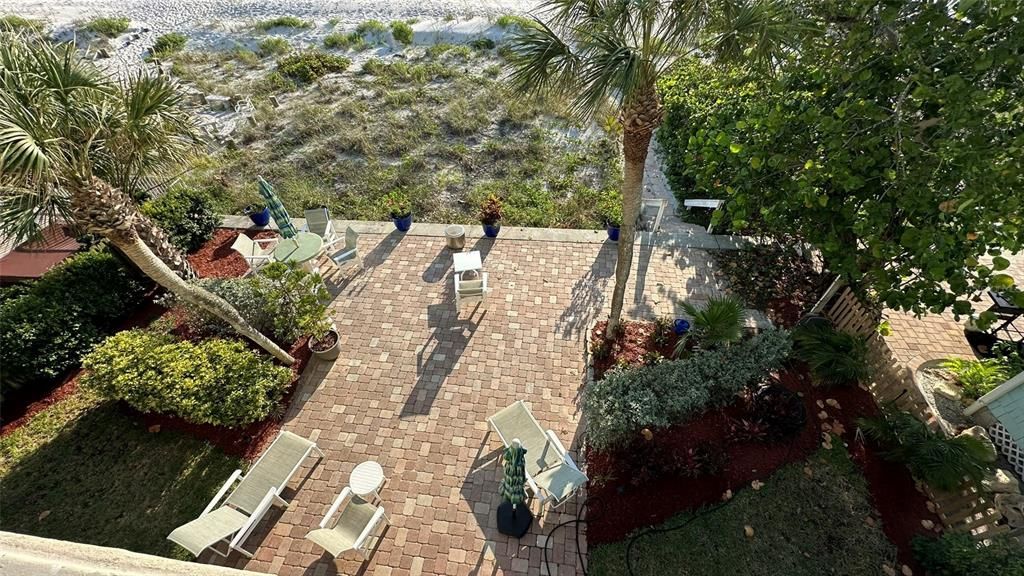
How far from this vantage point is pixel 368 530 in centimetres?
559

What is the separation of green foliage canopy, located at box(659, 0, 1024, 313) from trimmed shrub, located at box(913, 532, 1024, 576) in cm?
279

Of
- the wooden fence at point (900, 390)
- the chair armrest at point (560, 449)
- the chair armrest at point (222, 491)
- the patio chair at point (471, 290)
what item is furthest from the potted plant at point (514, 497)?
the wooden fence at point (900, 390)

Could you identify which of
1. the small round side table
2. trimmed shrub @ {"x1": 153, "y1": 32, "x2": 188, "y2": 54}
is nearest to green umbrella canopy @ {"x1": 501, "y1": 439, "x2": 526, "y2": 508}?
the small round side table

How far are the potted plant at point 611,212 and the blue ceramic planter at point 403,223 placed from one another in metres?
5.24

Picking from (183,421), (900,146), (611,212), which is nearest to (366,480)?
(183,421)

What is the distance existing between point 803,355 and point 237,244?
12.1 meters

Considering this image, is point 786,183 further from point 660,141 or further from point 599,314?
point 660,141

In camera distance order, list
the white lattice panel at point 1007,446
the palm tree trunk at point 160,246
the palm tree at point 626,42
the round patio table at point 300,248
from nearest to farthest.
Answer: the palm tree at point 626,42
the white lattice panel at point 1007,446
the palm tree trunk at point 160,246
the round patio table at point 300,248

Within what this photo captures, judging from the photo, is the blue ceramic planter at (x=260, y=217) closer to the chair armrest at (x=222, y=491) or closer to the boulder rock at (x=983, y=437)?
the chair armrest at (x=222, y=491)

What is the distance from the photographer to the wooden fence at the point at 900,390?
5723 millimetres

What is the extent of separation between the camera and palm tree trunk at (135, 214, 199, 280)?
8.47 m

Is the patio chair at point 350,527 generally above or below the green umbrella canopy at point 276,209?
below

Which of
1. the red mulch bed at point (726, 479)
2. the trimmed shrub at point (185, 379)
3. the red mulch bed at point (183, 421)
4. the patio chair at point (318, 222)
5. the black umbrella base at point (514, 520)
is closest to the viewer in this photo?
the black umbrella base at point (514, 520)

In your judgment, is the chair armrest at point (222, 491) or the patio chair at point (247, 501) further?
the chair armrest at point (222, 491)
